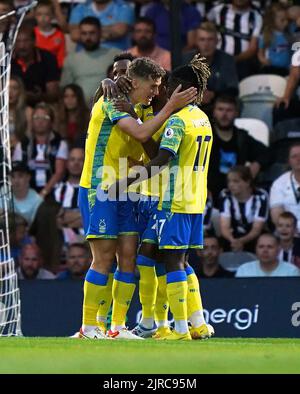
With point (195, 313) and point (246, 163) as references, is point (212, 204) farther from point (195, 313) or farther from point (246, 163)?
point (195, 313)

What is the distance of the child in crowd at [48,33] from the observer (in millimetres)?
15711

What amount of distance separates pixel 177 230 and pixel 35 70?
597cm

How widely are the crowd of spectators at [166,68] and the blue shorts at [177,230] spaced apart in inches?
141

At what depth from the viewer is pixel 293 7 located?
15.4m

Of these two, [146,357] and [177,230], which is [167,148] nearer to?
[177,230]

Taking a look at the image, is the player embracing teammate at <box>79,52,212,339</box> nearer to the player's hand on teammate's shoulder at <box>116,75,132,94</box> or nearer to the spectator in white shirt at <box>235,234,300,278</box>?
the player's hand on teammate's shoulder at <box>116,75,132,94</box>

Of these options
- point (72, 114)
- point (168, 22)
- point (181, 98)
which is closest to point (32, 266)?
point (72, 114)

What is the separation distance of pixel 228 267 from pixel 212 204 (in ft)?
2.67

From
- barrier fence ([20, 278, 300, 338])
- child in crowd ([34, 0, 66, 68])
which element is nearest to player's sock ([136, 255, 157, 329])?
barrier fence ([20, 278, 300, 338])

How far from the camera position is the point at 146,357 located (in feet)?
27.7

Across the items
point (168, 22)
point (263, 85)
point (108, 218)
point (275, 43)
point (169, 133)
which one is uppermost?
point (168, 22)

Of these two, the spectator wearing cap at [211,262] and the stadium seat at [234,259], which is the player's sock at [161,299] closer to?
the spectator wearing cap at [211,262]

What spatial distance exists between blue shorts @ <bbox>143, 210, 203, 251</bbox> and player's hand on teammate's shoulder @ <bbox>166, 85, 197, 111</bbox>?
0.87 m
